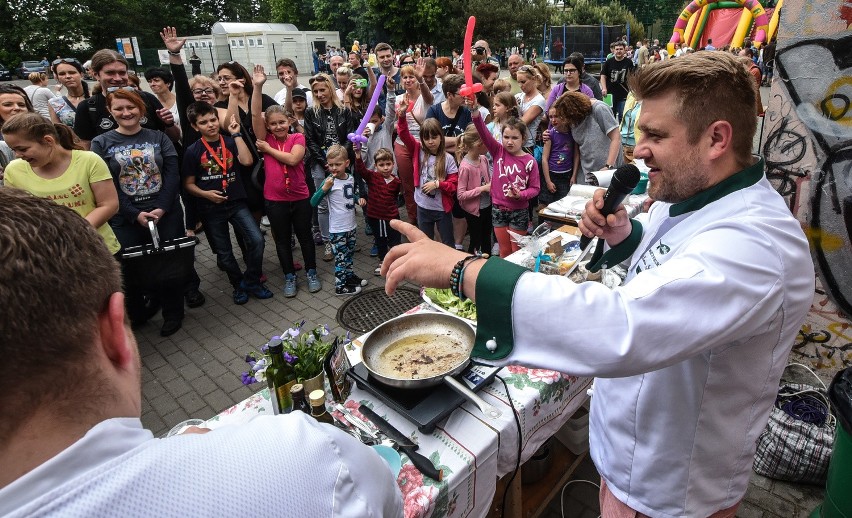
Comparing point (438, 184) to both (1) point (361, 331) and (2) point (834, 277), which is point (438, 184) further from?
(2) point (834, 277)

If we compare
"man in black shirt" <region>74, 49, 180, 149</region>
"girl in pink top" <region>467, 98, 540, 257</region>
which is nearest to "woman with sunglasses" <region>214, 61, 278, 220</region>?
"man in black shirt" <region>74, 49, 180, 149</region>

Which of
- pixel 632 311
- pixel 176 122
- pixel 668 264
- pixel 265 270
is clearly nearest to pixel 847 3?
pixel 668 264

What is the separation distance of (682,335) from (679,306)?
0.21ft

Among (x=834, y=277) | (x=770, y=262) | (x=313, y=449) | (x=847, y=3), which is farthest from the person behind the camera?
(x=834, y=277)

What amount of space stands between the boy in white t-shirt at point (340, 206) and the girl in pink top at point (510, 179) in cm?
151

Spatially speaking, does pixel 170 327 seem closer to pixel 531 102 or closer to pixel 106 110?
pixel 106 110

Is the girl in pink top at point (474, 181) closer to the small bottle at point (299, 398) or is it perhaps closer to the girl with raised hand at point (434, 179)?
the girl with raised hand at point (434, 179)

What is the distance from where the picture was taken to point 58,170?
3771 millimetres

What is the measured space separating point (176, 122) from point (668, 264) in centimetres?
612

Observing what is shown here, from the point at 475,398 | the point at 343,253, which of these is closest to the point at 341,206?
the point at 343,253

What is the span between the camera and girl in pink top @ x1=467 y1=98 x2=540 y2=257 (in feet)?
15.4

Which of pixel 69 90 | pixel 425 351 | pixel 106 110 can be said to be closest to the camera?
pixel 425 351

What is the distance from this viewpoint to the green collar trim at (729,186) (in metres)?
1.34

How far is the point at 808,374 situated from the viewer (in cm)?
323
